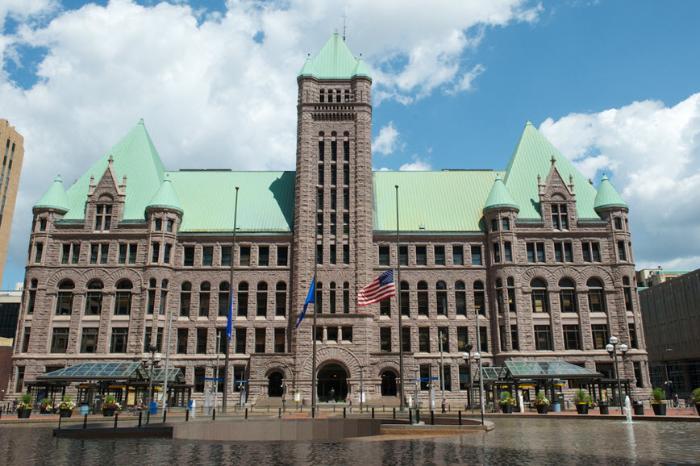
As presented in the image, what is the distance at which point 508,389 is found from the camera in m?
53.9

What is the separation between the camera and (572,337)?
62062mm

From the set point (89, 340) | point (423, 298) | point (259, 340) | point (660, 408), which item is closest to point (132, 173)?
point (89, 340)

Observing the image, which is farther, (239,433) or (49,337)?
(49,337)

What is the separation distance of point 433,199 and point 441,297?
12.7 meters

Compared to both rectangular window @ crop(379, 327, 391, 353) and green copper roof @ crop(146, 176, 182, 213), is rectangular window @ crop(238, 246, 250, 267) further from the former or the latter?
rectangular window @ crop(379, 327, 391, 353)

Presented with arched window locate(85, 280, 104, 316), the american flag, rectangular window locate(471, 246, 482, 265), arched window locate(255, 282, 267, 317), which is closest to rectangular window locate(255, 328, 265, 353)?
arched window locate(255, 282, 267, 317)

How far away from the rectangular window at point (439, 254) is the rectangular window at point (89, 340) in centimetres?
3648

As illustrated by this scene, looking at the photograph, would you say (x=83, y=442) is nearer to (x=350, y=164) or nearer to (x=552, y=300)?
(x=350, y=164)

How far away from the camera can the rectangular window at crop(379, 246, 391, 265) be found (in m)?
65.4

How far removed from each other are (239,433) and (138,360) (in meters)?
33.2

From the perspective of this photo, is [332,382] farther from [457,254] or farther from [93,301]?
[93,301]

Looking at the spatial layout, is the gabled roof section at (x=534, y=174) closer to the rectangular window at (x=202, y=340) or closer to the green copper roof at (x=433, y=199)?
the green copper roof at (x=433, y=199)

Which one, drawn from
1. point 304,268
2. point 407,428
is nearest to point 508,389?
point 304,268

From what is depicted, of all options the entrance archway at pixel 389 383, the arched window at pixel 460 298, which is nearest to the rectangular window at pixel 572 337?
the arched window at pixel 460 298
